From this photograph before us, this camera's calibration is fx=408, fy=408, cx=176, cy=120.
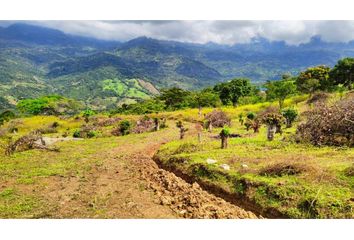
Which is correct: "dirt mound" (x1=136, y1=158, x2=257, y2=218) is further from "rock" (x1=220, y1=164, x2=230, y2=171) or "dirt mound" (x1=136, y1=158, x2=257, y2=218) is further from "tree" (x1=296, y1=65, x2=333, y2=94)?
"tree" (x1=296, y1=65, x2=333, y2=94)

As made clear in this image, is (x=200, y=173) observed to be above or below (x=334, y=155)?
below

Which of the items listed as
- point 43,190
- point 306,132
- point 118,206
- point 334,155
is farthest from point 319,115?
point 43,190

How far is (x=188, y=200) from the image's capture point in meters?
14.4

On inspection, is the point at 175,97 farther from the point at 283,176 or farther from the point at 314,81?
the point at 283,176

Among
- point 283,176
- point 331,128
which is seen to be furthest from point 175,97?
point 283,176

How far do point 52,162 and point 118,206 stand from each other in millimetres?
10282

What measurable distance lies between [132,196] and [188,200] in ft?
7.78

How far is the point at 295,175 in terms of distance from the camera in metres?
14.9

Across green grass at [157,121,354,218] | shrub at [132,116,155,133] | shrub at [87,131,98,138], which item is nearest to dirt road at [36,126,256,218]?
green grass at [157,121,354,218]

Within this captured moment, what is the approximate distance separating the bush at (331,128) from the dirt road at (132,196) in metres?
7.76

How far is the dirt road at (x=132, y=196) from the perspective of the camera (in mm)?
13391

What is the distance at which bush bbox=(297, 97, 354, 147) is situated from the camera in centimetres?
1981

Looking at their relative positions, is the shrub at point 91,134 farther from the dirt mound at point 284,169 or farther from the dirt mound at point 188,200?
the dirt mound at point 284,169

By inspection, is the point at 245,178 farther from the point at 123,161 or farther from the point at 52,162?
the point at 52,162
